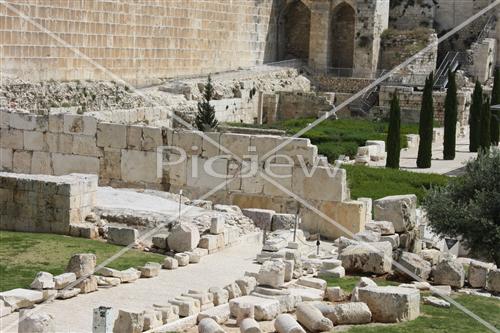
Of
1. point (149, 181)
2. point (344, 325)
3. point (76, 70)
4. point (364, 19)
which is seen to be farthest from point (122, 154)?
point (364, 19)

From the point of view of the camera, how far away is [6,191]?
15211mm

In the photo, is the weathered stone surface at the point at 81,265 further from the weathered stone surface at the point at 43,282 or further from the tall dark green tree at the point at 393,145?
the tall dark green tree at the point at 393,145

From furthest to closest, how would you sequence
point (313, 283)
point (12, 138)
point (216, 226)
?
point (12, 138)
point (216, 226)
point (313, 283)

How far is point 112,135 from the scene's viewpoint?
688 inches

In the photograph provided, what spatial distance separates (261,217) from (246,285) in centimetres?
422

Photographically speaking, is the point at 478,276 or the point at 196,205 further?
the point at 196,205

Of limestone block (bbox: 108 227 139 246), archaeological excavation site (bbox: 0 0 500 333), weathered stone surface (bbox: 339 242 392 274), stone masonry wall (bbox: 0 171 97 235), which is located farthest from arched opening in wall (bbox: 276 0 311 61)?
weathered stone surface (bbox: 339 242 392 274)

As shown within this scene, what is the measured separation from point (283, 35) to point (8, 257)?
111ft

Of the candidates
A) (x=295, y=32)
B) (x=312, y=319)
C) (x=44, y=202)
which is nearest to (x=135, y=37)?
(x=295, y=32)

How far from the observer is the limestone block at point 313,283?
12.1 m

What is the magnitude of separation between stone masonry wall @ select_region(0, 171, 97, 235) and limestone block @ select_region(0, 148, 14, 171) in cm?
271

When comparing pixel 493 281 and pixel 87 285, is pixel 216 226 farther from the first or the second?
pixel 493 281

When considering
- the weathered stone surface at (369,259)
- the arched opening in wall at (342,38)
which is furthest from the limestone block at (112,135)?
the arched opening in wall at (342,38)

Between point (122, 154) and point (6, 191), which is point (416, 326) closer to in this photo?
point (6, 191)
